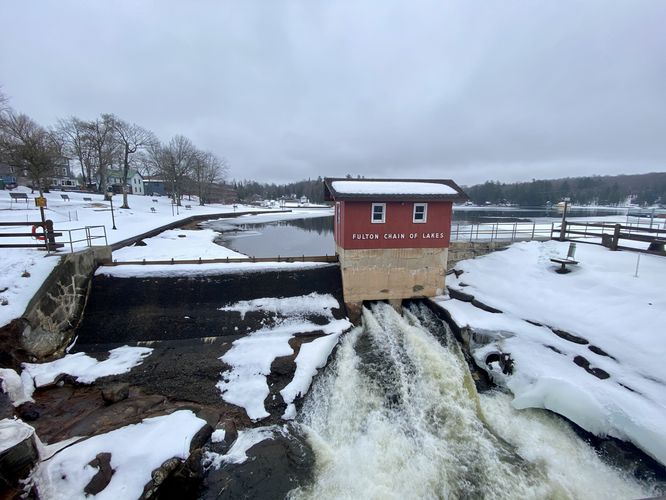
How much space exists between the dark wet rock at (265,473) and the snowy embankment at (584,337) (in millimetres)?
6013

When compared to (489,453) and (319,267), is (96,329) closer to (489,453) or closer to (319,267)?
(319,267)

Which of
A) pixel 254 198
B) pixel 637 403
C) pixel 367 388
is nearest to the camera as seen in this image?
pixel 637 403

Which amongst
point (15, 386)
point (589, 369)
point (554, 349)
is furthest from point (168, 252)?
point (589, 369)

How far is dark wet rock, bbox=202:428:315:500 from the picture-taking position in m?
5.93

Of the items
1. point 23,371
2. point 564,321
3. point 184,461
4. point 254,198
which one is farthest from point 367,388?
point 254,198

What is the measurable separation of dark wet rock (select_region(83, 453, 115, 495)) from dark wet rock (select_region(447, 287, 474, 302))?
12.5m

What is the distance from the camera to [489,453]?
6883mm

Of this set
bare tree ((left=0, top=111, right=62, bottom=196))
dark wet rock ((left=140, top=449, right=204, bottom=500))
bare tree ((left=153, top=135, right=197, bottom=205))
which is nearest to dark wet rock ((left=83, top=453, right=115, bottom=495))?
dark wet rock ((left=140, top=449, right=204, bottom=500))

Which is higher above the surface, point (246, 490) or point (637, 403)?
point (637, 403)

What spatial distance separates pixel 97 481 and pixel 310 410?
4.63m

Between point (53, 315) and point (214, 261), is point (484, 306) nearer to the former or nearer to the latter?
point (214, 261)

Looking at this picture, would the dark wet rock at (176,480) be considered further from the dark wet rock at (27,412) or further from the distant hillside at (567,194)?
the distant hillside at (567,194)

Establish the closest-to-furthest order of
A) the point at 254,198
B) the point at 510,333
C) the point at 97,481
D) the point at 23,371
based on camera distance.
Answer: the point at 97,481, the point at 23,371, the point at 510,333, the point at 254,198

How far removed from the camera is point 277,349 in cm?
1012
